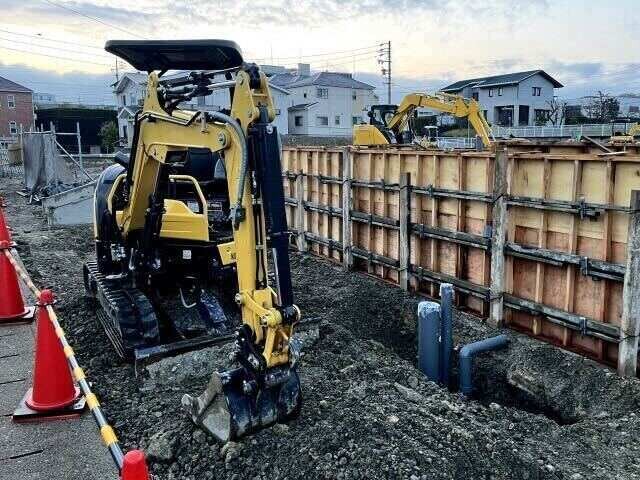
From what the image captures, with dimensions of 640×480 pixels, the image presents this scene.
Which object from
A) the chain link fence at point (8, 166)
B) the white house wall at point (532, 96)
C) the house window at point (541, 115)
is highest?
the white house wall at point (532, 96)

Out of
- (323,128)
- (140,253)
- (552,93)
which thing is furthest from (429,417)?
(552,93)

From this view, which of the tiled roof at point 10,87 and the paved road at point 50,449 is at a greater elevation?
the tiled roof at point 10,87

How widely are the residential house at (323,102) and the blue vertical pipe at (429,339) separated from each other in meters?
46.8

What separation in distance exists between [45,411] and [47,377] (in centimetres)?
Result: 28

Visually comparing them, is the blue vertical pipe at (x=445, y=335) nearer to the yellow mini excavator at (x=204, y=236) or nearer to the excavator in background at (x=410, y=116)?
the yellow mini excavator at (x=204, y=236)

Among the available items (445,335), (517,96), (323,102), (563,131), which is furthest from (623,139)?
(323,102)

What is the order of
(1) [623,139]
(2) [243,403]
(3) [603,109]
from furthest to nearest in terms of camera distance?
(3) [603,109] < (1) [623,139] < (2) [243,403]

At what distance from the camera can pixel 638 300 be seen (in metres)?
5.18

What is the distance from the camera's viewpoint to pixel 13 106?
5328cm

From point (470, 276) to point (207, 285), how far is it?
338cm

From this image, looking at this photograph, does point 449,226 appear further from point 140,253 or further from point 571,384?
point 140,253

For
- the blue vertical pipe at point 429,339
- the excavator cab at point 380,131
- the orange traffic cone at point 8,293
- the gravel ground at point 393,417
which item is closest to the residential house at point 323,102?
the excavator cab at point 380,131

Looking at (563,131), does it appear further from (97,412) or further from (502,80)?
(97,412)

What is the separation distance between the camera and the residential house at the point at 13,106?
5266 cm
